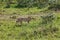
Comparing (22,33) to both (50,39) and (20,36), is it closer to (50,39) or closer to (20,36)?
(20,36)

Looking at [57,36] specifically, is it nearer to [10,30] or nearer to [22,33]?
[22,33]

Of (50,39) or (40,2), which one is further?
(40,2)

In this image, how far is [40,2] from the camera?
30.4m

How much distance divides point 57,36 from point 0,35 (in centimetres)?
340

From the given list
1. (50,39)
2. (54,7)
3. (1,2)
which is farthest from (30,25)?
(1,2)

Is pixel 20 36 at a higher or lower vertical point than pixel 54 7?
higher

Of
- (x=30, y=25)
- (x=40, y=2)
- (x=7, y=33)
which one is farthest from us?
(x=40, y=2)

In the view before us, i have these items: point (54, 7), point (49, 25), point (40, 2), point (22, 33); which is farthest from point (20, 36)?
point (40, 2)

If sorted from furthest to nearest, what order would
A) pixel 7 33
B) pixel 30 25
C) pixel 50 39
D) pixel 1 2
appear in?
pixel 1 2
pixel 30 25
pixel 7 33
pixel 50 39

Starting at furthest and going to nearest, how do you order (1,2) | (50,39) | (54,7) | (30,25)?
(1,2) < (54,7) < (30,25) < (50,39)

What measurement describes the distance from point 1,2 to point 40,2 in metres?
6.29

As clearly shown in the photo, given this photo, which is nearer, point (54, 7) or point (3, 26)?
point (3, 26)

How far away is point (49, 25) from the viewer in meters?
16.4

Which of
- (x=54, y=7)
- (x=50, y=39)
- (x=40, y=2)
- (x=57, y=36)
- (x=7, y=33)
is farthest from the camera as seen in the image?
(x=40, y=2)
